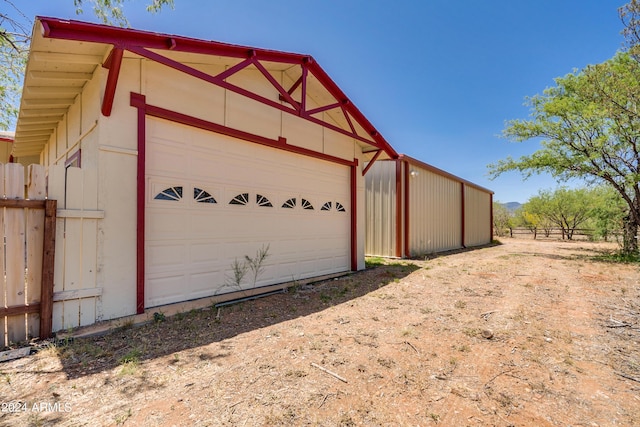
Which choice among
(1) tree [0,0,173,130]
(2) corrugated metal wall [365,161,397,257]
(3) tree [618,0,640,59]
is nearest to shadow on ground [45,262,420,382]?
(2) corrugated metal wall [365,161,397,257]

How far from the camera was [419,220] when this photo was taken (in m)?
10.9

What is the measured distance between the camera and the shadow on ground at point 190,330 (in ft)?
8.82

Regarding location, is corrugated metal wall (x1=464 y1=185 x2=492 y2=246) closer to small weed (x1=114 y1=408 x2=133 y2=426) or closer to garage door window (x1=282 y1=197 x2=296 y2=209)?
garage door window (x1=282 y1=197 x2=296 y2=209)

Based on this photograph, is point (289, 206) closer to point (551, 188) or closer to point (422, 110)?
point (422, 110)

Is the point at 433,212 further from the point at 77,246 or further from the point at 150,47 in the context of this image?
the point at 77,246

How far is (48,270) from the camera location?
3031 mm

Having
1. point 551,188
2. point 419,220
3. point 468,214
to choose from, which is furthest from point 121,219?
point 551,188

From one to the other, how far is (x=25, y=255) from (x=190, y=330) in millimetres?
1871

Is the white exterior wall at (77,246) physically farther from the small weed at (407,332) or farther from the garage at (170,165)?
the small weed at (407,332)

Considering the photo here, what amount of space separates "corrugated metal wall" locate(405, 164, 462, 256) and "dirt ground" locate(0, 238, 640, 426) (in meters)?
6.13

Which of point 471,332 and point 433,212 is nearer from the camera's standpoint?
point 471,332

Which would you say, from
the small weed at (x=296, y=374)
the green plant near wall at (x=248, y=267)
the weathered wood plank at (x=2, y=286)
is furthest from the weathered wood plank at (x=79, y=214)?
the small weed at (x=296, y=374)

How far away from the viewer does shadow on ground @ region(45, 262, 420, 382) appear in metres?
2.69

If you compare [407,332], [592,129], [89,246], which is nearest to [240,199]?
[89,246]
